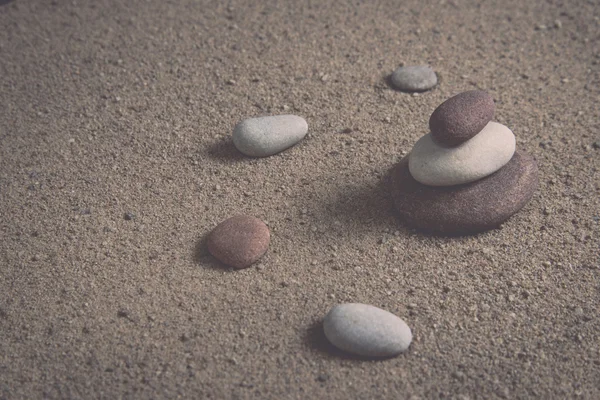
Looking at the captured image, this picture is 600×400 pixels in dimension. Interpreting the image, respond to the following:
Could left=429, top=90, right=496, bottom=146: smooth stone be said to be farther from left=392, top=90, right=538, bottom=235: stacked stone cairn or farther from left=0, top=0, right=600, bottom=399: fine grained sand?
left=0, top=0, right=600, bottom=399: fine grained sand

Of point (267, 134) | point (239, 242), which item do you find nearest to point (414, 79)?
point (267, 134)

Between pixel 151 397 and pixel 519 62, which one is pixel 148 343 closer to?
pixel 151 397

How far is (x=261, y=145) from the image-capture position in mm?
2029

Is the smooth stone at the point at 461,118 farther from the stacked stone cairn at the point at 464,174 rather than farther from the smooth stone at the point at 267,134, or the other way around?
the smooth stone at the point at 267,134

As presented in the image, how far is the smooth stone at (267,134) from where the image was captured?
2025 millimetres

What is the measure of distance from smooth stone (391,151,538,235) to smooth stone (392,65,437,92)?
0.57 metres

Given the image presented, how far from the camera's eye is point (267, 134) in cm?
203

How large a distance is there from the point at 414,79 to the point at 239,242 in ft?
3.32

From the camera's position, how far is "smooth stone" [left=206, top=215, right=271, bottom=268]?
1.73 m

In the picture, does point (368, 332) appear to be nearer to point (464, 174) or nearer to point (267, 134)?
point (464, 174)

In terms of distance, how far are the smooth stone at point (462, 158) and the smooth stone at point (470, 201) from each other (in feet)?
0.12

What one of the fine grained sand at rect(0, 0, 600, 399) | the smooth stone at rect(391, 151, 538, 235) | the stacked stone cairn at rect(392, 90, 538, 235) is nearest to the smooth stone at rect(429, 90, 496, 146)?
the stacked stone cairn at rect(392, 90, 538, 235)

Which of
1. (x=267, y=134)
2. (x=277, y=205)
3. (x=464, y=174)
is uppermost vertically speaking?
(x=464, y=174)

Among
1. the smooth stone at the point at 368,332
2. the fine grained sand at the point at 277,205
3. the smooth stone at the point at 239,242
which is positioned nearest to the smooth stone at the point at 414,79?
the fine grained sand at the point at 277,205
